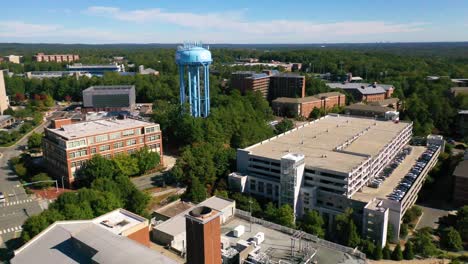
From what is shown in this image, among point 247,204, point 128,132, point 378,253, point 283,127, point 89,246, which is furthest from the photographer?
point 283,127

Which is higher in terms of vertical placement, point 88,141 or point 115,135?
point 115,135

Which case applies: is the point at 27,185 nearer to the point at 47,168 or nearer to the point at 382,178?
the point at 47,168

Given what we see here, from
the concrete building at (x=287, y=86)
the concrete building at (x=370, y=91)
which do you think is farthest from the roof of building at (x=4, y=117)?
the concrete building at (x=370, y=91)

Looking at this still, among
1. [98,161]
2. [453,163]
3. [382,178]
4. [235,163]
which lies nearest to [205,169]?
[235,163]

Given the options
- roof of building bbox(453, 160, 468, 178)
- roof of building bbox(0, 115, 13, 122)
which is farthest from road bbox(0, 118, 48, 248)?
roof of building bbox(453, 160, 468, 178)

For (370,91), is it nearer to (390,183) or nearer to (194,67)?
(194,67)

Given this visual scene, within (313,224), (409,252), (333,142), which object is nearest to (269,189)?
(313,224)
